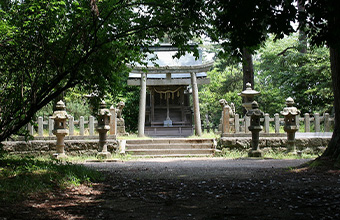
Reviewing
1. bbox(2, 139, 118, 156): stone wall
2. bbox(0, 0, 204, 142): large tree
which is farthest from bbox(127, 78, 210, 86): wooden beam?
bbox(0, 0, 204, 142): large tree

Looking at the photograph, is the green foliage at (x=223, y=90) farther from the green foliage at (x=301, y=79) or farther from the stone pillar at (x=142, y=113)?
the stone pillar at (x=142, y=113)

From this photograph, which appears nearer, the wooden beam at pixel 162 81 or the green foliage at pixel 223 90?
the wooden beam at pixel 162 81

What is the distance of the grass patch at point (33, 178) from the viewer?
5.34m

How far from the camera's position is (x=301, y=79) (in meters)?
22.2

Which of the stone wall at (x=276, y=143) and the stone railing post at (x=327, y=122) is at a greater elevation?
the stone railing post at (x=327, y=122)

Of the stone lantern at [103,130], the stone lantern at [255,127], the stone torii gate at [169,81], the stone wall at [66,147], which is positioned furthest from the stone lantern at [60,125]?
the stone lantern at [255,127]

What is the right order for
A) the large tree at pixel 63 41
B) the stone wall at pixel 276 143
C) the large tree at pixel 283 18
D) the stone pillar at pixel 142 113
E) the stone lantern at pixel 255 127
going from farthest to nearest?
the stone pillar at pixel 142 113 → the stone wall at pixel 276 143 → the stone lantern at pixel 255 127 → the large tree at pixel 63 41 → the large tree at pixel 283 18

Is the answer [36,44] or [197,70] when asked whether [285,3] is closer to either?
[36,44]

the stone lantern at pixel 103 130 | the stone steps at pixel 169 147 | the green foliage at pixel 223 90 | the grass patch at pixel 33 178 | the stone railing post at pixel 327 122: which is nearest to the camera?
the grass patch at pixel 33 178

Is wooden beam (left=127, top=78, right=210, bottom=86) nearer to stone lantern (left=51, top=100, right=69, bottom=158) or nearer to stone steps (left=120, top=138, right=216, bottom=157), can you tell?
stone steps (left=120, top=138, right=216, bottom=157)

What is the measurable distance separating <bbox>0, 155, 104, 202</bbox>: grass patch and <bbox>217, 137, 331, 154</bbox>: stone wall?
27.8 feet

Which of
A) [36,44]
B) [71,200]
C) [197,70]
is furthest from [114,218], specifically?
[197,70]

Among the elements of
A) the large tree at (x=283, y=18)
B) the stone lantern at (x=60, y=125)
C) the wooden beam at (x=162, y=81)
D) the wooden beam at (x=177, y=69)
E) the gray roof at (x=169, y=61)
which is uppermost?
the gray roof at (x=169, y=61)

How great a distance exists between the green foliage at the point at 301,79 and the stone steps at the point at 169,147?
6154 mm
